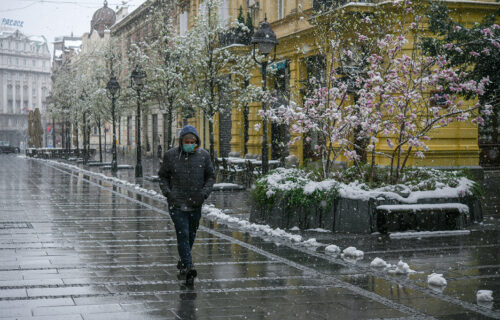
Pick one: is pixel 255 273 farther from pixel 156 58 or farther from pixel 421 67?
pixel 156 58

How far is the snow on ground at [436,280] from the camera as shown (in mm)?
7148

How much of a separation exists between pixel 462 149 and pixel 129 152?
42.7m

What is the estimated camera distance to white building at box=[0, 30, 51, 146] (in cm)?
13350

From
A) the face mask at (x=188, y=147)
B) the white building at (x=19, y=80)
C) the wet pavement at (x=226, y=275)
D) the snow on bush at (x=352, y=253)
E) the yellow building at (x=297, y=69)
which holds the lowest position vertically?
the wet pavement at (x=226, y=275)

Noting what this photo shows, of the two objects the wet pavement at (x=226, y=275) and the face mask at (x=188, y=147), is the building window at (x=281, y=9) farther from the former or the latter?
the face mask at (x=188, y=147)

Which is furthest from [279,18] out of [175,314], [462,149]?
[175,314]

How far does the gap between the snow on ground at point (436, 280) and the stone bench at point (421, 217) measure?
3.67m

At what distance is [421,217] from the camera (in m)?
11.1

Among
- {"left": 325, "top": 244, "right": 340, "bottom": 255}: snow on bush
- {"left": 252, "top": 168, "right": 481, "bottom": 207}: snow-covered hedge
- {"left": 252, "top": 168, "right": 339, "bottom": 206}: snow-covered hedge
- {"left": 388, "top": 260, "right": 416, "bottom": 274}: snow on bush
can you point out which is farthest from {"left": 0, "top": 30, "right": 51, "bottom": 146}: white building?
{"left": 388, "top": 260, "right": 416, "bottom": 274}: snow on bush

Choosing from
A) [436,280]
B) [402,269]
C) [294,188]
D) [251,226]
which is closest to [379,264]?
[402,269]

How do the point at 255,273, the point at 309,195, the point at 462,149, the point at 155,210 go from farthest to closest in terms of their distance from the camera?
1. the point at 462,149
2. the point at 155,210
3. the point at 309,195
4. the point at 255,273

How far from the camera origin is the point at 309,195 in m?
11.5

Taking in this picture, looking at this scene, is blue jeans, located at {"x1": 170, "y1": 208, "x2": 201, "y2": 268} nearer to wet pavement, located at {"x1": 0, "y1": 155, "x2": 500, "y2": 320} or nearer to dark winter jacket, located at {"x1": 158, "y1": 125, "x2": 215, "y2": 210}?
dark winter jacket, located at {"x1": 158, "y1": 125, "x2": 215, "y2": 210}

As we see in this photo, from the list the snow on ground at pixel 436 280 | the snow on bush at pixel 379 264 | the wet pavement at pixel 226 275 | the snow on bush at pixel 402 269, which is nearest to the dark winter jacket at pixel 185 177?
the wet pavement at pixel 226 275
